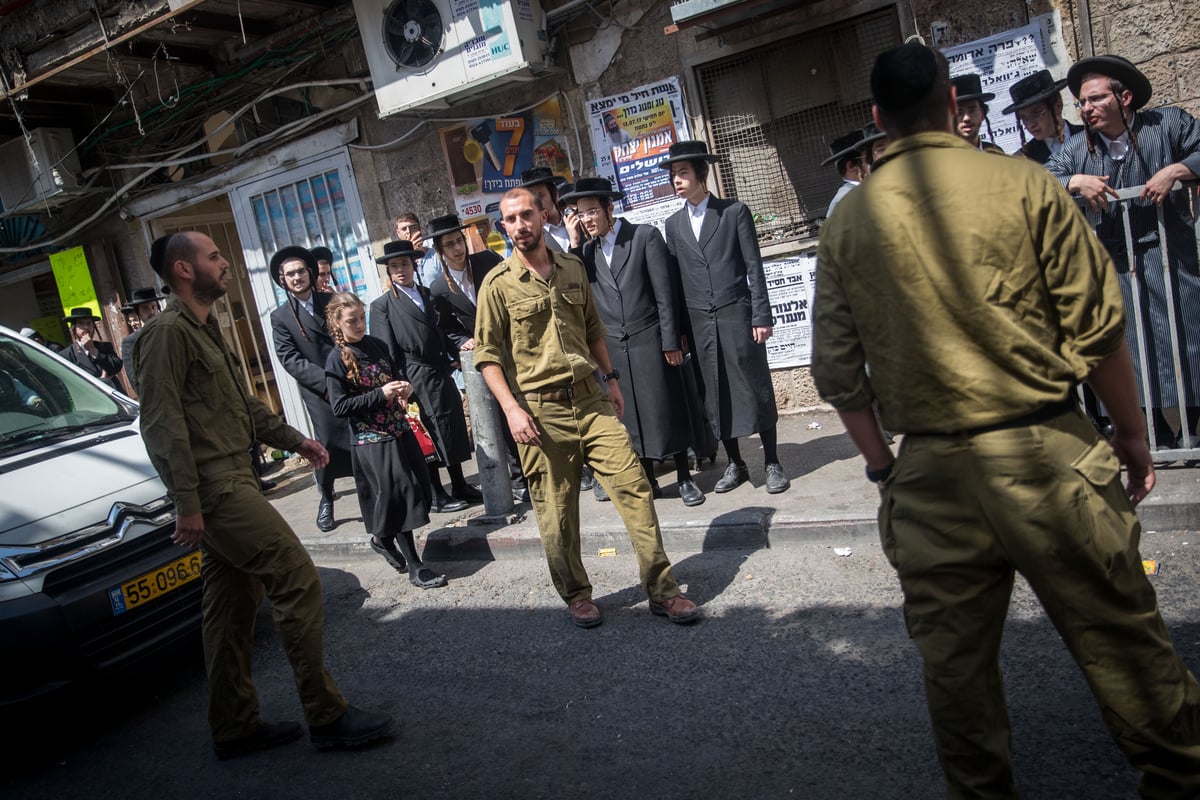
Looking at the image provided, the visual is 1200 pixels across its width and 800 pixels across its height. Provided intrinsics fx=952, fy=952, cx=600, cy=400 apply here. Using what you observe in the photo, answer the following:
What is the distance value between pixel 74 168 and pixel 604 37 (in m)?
6.83

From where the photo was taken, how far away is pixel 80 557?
174 inches

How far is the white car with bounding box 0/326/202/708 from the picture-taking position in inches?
165

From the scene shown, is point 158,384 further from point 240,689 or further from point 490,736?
point 490,736

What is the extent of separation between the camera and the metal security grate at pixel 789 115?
25.0 feet

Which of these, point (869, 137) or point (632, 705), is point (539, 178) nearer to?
point (869, 137)

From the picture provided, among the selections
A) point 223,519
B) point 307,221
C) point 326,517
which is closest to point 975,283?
point 223,519

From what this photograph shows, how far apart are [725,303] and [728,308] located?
0.04 m

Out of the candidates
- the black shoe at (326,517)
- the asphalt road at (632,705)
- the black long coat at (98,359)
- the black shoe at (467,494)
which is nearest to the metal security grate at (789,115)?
the black shoe at (467,494)

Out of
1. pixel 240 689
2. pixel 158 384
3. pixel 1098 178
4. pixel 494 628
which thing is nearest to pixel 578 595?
pixel 494 628

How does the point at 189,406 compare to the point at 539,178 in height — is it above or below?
below

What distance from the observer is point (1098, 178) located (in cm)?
475

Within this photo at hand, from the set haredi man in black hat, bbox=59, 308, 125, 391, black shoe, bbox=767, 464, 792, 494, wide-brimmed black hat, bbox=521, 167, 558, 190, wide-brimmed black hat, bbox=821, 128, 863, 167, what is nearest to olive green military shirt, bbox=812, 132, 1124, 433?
black shoe, bbox=767, 464, 792, 494

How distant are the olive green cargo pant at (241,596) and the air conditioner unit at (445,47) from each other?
207 inches

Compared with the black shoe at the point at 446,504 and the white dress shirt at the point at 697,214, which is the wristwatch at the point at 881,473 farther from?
the black shoe at the point at 446,504
